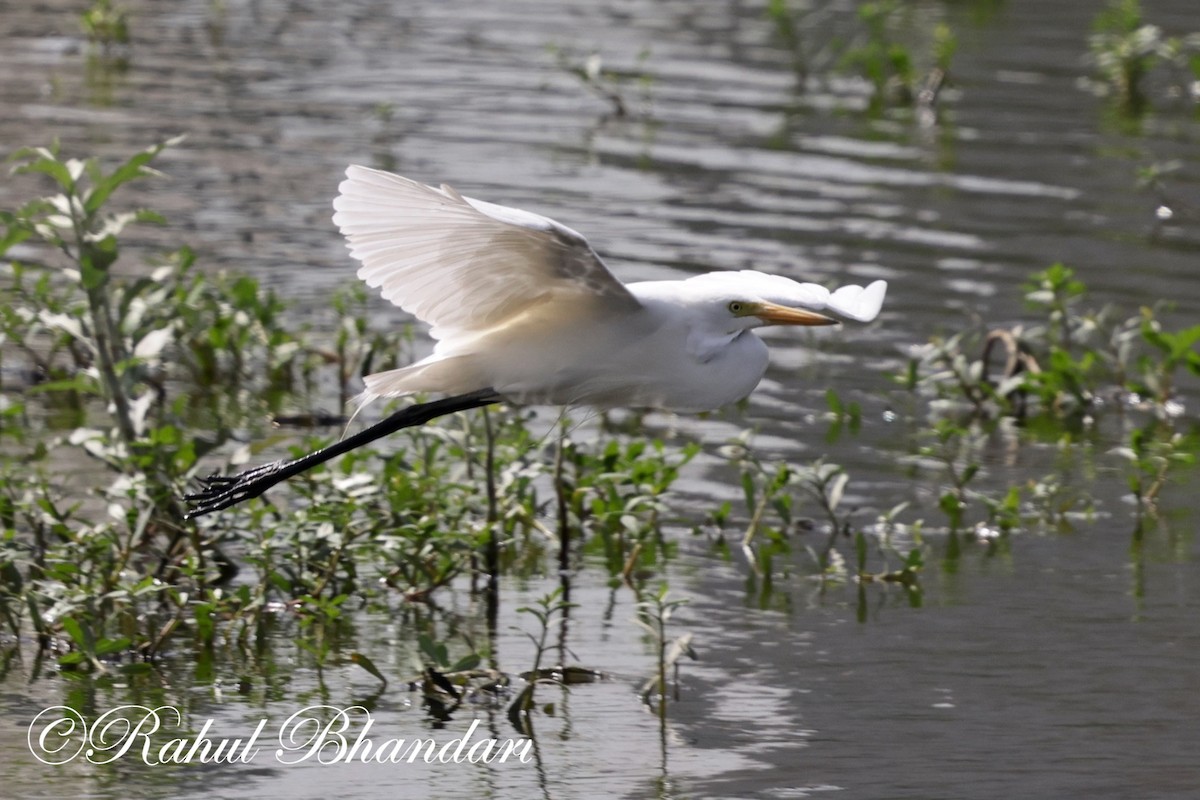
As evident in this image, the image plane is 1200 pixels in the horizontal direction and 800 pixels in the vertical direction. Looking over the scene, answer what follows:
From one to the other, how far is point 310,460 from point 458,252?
93cm

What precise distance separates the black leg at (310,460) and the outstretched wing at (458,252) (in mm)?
268

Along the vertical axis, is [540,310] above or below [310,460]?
above

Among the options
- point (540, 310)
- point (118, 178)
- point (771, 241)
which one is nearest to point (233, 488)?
point (118, 178)

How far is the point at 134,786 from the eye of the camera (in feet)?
14.0

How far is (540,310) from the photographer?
4523 mm

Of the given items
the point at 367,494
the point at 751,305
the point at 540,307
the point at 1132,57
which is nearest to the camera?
the point at 751,305

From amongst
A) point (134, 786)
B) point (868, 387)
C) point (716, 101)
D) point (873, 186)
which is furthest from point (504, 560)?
point (716, 101)

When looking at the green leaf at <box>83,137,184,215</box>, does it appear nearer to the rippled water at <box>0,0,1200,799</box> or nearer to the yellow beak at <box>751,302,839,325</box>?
the rippled water at <box>0,0,1200,799</box>

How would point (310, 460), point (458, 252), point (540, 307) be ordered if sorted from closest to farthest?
point (458, 252), point (540, 307), point (310, 460)

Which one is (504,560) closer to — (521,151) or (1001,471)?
(1001,471)

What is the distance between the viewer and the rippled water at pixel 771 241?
463 cm

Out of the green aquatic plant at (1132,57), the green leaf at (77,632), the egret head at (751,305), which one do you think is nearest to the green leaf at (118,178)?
the green leaf at (77,632)

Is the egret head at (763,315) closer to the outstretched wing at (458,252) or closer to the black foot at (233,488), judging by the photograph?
the outstretched wing at (458,252)

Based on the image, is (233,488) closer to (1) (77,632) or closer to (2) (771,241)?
(1) (77,632)
